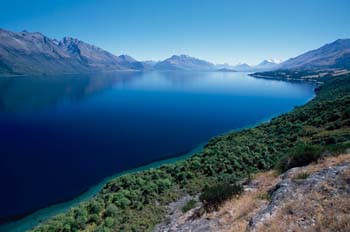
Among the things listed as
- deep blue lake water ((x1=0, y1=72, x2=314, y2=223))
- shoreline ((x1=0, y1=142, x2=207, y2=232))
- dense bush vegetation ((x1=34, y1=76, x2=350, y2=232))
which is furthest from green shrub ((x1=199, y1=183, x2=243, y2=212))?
deep blue lake water ((x1=0, y1=72, x2=314, y2=223))

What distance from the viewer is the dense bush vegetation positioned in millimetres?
29344

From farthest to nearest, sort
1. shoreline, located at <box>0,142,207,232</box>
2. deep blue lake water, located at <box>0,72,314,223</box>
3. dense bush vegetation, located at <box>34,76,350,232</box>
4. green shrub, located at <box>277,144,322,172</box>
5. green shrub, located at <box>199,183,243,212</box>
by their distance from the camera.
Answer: deep blue lake water, located at <box>0,72,314,223</box>, shoreline, located at <box>0,142,207,232</box>, dense bush vegetation, located at <box>34,76,350,232</box>, green shrub, located at <box>277,144,322,172</box>, green shrub, located at <box>199,183,243,212</box>

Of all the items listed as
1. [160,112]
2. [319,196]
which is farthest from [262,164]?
[160,112]

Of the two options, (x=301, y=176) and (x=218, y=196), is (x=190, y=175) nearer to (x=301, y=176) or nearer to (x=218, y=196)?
(x=218, y=196)

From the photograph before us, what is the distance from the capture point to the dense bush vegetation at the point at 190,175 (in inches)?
1155

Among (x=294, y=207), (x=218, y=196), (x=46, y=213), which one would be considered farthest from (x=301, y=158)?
(x=46, y=213)

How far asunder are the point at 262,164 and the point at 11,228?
36.3m

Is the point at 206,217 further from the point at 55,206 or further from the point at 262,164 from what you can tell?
the point at 55,206

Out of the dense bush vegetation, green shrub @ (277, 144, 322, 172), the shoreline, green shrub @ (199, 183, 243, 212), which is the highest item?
green shrub @ (277, 144, 322, 172)

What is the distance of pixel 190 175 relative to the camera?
40.5 metres

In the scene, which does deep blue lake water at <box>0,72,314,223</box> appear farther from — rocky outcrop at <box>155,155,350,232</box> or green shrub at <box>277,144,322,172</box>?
green shrub at <box>277,144,322,172</box>

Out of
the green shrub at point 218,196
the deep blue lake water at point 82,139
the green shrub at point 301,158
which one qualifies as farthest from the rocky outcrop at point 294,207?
the deep blue lake water at point 82,139

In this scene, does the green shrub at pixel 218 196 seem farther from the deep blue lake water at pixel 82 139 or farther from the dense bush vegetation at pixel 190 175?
the deep blue lake water at pixel 82 139

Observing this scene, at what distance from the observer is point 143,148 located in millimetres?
69625
